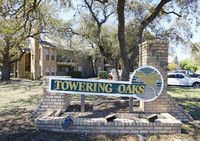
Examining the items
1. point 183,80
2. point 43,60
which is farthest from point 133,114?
point 43,60

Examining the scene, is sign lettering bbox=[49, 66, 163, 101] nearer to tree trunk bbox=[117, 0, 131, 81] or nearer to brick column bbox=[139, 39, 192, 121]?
brick column bbox=[139, 39, 192, 121]

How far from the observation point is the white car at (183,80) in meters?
12.8

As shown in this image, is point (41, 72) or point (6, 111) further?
point (41, 72)

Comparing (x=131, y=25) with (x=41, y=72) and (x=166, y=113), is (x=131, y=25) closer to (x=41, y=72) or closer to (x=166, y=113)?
(x=166, y=113)

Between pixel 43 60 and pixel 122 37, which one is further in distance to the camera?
pixel 43 60

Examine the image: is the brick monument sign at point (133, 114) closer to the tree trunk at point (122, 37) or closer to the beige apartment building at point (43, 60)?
the tree trunk at point (122, 37)

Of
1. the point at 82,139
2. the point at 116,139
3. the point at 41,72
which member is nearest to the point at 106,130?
the point at 116,139

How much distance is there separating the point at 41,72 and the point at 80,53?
293 inches

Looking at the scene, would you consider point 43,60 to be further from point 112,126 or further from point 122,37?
point 112,126

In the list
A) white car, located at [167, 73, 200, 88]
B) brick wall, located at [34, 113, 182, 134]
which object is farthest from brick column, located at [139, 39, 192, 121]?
white car, located at [167, 73, 200, 88]

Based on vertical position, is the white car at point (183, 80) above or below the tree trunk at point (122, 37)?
below

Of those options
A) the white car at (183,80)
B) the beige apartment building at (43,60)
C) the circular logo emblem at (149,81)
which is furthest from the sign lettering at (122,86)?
the beige apartment building at (43,60)

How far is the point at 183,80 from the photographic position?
13.5 metres

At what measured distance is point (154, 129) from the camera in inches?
135
